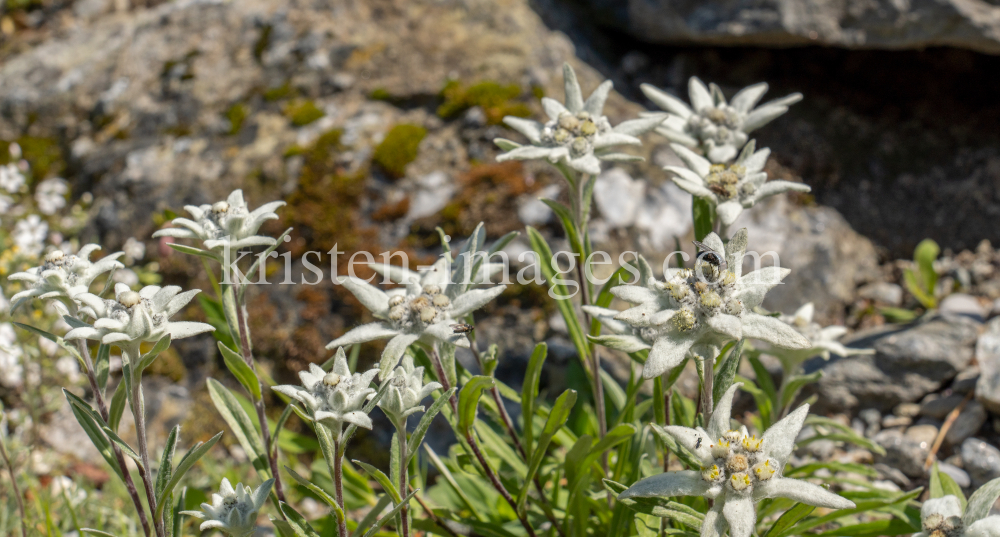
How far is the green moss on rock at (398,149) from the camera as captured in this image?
4934 millimetres

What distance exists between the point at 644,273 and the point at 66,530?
11.0 ft

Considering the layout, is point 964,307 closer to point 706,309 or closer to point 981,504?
point 981,504

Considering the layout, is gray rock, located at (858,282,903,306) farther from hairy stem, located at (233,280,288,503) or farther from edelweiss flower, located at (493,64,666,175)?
hairy stem, located at (233,280,288,503)

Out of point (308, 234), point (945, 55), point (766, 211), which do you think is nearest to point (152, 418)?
point (308, 234)

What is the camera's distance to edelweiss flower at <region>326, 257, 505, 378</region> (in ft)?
7.41

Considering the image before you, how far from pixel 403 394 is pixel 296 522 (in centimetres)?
65

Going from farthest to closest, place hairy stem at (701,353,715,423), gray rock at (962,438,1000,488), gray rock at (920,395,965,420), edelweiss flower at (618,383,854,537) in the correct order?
gray rock at (920,395,965,420) → gray rock at (962,438,1000,488) → hairy stem at (701,353,715,423) → edelweiss flower at (618,383,854,537)

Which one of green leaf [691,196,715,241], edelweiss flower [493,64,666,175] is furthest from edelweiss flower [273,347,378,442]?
green leaf [691,196,715,241]

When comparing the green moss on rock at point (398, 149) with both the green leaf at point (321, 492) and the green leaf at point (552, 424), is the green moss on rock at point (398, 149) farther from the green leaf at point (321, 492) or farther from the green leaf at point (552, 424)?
the green leaf at point (321, 492)

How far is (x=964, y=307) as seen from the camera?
4359 millimetres

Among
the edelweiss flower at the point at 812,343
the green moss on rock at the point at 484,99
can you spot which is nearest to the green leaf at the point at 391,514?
the edelweiss flower at the point at 812,343

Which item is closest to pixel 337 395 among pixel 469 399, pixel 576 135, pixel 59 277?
pixel 469 399

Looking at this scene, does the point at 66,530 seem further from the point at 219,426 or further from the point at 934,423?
the point at 934,423

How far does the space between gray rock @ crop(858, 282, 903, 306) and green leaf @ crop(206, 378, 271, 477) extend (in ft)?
13.8
